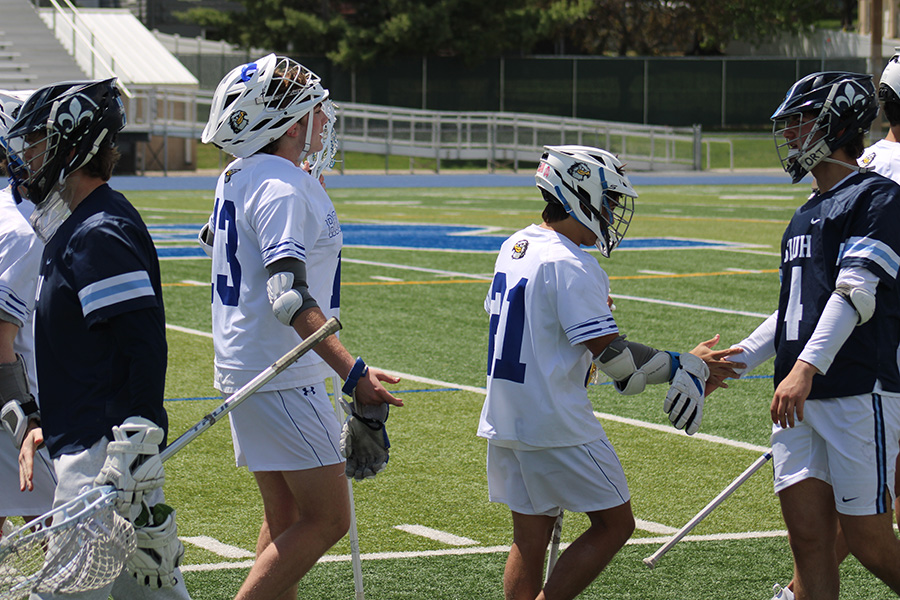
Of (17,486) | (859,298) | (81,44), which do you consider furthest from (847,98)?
(81,44)

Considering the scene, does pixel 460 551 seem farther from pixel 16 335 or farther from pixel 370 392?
pixel 16 335

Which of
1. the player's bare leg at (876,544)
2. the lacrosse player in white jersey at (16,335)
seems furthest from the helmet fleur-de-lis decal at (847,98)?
the lacrosse player in white jersey at (16,335)

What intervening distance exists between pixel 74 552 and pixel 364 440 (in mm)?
1146

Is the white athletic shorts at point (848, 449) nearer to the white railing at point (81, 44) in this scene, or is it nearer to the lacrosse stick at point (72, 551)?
the lacrosse stick at point (72, 551)

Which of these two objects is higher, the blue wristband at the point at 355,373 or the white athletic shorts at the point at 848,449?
the blue wristband at the point at 355,373

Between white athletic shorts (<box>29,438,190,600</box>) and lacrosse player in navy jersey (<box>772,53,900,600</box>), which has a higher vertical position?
lacrosse player in navy jersey (<box>772,53,900,600</box>)

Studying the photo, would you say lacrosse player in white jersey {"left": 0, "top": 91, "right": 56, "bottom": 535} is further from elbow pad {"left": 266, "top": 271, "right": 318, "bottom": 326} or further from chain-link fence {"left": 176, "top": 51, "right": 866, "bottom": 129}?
chain-link fence {"left": 176, "top": 51, "right": 866, "bottom": 129}

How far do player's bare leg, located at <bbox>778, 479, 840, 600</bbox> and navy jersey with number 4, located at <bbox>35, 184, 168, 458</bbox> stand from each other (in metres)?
2.14

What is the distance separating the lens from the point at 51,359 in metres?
3.77

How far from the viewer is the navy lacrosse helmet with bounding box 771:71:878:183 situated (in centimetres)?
440

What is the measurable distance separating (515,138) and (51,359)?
32.9 m

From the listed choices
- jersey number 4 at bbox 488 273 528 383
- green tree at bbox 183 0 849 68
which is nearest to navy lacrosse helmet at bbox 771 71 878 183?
jersey number 4 at bbox 488 273 528 383

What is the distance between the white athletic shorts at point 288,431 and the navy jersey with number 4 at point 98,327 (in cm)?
71

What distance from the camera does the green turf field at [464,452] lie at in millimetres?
5422
